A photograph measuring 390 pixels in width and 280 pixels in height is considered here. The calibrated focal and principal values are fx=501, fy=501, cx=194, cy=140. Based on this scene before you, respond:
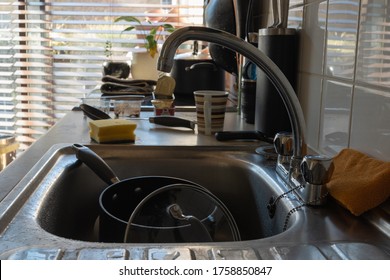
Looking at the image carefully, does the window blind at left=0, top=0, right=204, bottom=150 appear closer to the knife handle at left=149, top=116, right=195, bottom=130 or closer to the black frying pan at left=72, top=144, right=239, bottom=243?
the knife handle at left=149, top=116, right=195, bottom=130

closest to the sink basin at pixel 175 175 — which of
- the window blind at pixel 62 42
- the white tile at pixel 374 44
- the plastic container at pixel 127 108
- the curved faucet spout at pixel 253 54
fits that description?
the curved faucet spout at pixel 253 54

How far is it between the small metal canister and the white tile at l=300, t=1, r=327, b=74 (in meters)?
2.15

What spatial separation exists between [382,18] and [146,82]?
139cm

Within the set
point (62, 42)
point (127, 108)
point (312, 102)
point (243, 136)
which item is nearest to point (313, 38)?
point (312, 102)

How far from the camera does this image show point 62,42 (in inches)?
126

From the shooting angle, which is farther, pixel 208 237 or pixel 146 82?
pixel 146 82

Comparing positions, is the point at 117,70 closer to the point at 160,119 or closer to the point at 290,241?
the point at 160,119

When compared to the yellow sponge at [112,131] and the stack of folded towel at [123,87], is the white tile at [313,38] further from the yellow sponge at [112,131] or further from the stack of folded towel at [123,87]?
the stack of folded towel at [123,87]

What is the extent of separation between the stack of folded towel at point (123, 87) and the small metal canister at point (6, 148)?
1147mm

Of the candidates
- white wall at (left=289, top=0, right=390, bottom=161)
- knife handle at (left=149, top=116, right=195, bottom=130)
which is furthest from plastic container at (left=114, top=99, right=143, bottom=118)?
white wall at (left=289, top=0, right=390, bottom=161)
